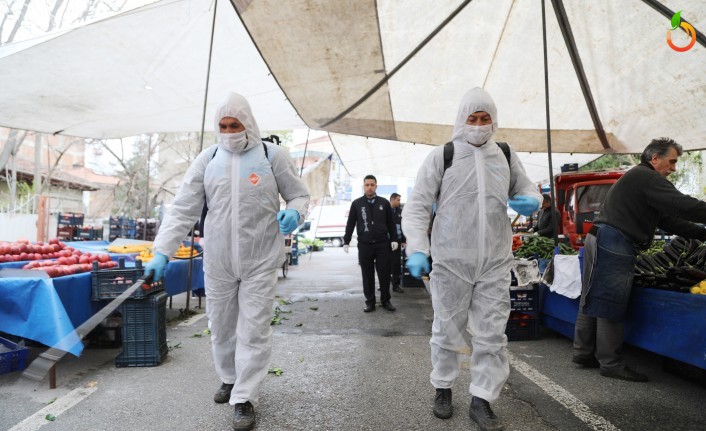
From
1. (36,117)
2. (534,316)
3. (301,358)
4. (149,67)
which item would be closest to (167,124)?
(36,117)

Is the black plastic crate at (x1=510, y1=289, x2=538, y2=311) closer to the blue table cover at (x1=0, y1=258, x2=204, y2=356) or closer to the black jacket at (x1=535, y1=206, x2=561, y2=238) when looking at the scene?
the black jacket at (x1=535, y1=206, x2=561, y2=238)

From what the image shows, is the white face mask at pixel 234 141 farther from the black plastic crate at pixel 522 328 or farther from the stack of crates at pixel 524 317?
the black plastic crate at pixel 522 328

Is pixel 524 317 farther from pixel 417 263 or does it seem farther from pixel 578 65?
pixel 578 65

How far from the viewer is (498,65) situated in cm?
602

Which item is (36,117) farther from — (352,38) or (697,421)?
(697,421)

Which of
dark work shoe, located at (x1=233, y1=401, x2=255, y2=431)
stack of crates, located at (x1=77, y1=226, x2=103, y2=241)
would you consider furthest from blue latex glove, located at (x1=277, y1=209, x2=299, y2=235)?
stack of crates, located at (x1=77, y1=226, x2=103, y2=241)

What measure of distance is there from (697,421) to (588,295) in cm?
114

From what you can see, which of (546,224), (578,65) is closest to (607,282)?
(578,65)

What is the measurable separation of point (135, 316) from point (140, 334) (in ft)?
0.59

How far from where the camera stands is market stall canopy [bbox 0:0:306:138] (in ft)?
17.3

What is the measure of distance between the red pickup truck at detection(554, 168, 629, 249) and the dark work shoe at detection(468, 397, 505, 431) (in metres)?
6.16

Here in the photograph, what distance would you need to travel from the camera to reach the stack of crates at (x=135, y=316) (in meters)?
4.07

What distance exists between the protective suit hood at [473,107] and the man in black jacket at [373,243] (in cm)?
393

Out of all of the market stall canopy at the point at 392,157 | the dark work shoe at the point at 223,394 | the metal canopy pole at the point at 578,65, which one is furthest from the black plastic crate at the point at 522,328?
the market stall canopy at the point at 392,157
